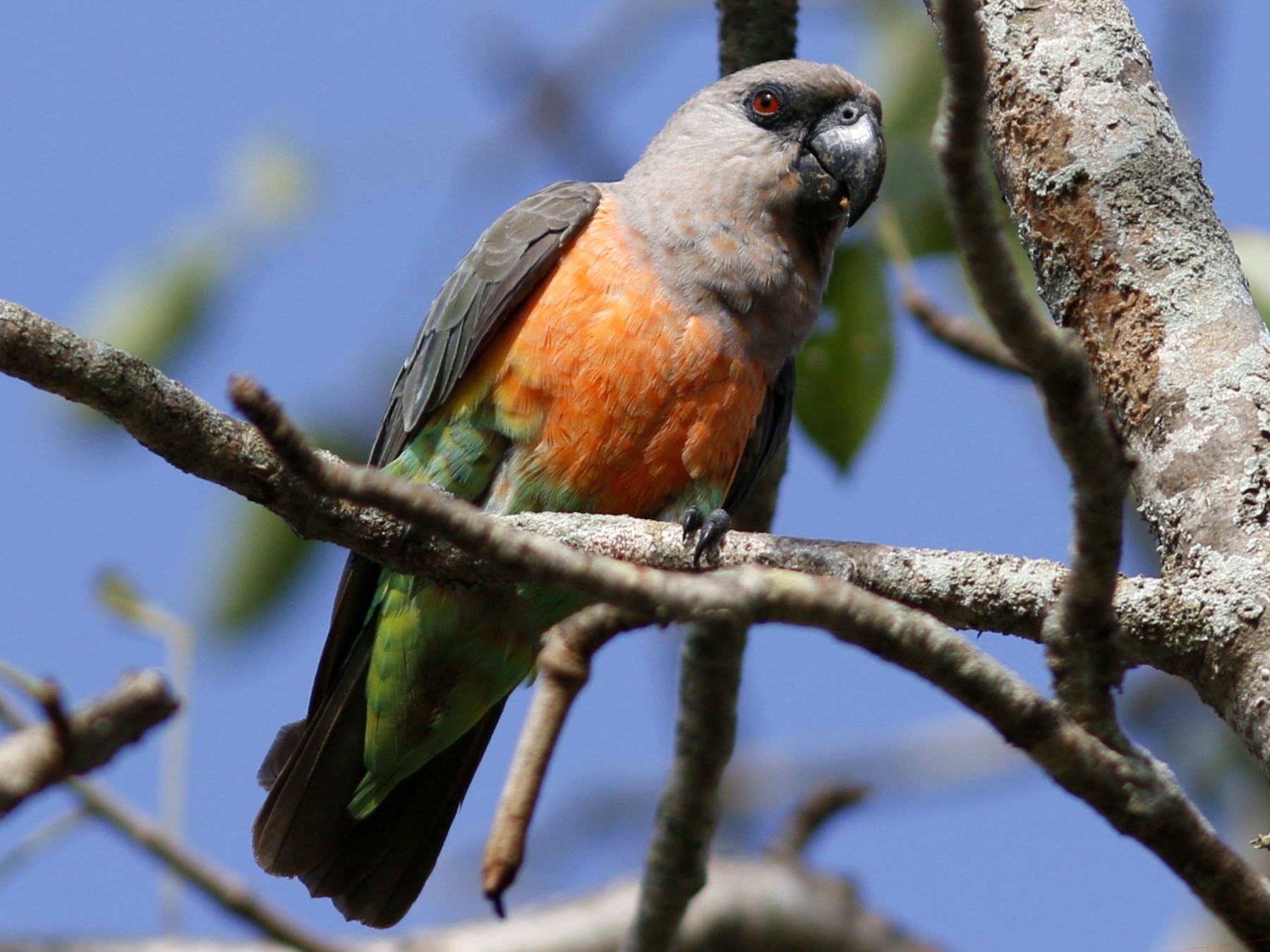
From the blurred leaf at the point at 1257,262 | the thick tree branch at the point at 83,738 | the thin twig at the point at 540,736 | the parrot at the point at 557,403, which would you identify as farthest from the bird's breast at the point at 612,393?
the thick tree branch at the point at 83,738

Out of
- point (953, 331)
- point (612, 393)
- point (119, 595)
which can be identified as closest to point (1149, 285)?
point (953, 331)

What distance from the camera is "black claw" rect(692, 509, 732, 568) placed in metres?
2.97

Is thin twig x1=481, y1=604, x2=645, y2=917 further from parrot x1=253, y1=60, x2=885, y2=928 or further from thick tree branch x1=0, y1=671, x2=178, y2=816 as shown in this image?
parrot x1=253, y1=60, x2=885, y2=928

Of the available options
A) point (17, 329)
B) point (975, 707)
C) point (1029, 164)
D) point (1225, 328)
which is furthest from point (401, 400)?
point (975, 707)

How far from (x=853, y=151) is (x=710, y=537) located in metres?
2.04

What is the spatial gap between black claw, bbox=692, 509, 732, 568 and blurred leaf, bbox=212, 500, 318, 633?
1496mm

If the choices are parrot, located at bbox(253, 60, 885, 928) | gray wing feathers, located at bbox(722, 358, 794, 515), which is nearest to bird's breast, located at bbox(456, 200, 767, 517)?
parrot, located at bbox(253, 60, 885, 928)

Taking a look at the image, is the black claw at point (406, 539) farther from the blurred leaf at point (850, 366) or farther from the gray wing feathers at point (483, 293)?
the blurred leaf at point (850, 366)

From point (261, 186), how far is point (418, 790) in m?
2.17

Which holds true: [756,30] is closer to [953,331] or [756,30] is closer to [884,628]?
[953,331]

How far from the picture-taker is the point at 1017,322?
170 cm

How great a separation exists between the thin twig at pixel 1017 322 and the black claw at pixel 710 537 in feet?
3.99

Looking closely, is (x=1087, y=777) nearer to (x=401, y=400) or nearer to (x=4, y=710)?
(x=4, y=710)

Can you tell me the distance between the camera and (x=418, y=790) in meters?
4.61
